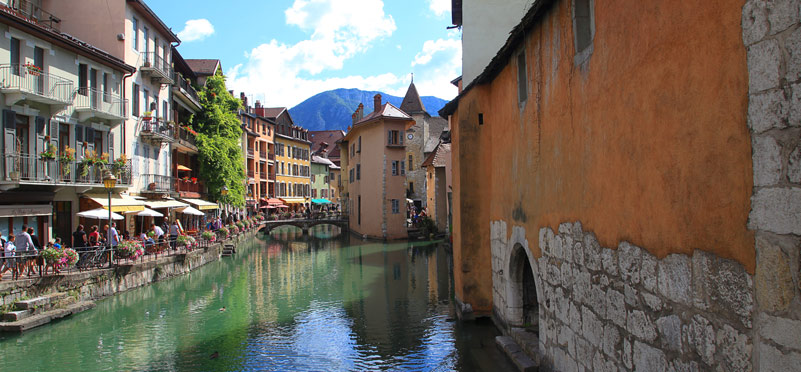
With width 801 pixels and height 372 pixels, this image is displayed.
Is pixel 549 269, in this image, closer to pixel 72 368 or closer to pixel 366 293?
Answer: pixel 72 368

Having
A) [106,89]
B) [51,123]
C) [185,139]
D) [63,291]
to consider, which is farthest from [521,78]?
[185,139]

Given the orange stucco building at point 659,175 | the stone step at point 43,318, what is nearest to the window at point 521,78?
the orange stucco building at point 659,175

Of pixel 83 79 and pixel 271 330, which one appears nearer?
pixel 271 330

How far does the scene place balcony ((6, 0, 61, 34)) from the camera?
2212 cm

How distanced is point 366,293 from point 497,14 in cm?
1124

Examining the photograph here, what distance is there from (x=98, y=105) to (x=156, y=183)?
776 cm

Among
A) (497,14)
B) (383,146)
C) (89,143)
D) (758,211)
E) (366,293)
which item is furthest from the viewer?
(383,146)

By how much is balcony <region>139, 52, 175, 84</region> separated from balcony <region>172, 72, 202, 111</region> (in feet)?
4.47

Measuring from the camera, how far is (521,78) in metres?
10.1

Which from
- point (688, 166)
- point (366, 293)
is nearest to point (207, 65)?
point (366, 293)

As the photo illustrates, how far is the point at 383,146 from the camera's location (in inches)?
1699

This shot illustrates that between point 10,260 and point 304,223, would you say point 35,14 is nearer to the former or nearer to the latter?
point 10,260

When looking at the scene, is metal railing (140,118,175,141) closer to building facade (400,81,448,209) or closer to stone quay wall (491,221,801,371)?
stone quay wall (491,221,801,371)

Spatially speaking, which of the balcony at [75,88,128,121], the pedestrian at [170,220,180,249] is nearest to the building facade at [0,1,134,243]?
the balcony at [75,88,128,121]
